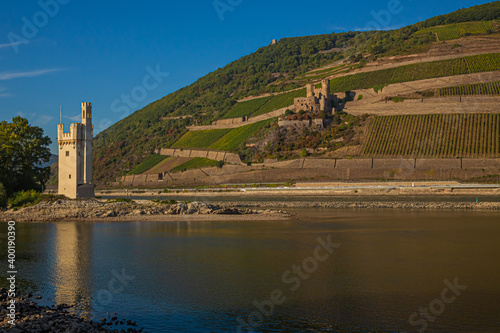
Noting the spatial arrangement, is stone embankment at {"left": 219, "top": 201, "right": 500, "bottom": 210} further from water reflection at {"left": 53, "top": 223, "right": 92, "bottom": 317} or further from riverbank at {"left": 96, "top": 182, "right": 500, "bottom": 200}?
water reflection at {"left": 53, "top": 223, "right": 92, "bottom": 317}

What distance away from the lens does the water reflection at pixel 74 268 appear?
1358 cm

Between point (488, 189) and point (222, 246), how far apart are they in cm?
3838

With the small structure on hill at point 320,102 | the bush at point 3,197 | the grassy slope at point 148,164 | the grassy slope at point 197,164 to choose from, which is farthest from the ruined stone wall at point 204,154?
the bush at point 3,197

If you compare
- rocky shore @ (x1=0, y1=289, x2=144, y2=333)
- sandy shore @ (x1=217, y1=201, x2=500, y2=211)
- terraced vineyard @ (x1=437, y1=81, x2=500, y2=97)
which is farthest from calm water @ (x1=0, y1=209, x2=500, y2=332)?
terraced vineyard @ (x1=437, y1=81, x2=500, y2=97)

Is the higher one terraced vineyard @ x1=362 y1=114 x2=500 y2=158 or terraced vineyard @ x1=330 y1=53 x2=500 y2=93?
terraced vineyard @ x1=330 y1=53 x2=500 y2=93

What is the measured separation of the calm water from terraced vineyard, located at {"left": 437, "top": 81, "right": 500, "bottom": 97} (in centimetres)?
A: 5007

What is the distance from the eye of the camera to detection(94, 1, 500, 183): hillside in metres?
79.2

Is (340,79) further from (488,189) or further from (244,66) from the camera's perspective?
(244,66)

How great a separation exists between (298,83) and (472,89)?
4347 cm

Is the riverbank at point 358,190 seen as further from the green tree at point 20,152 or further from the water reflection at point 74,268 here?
the water reflection at point 74,268

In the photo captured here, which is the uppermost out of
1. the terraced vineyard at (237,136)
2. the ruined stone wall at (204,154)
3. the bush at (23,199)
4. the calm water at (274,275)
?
the terraced vineyard at (237,136)

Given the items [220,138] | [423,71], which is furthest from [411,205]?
[220,138]

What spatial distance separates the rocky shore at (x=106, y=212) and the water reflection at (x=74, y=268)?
5164 millimetres

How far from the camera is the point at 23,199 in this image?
3803 centimetres
